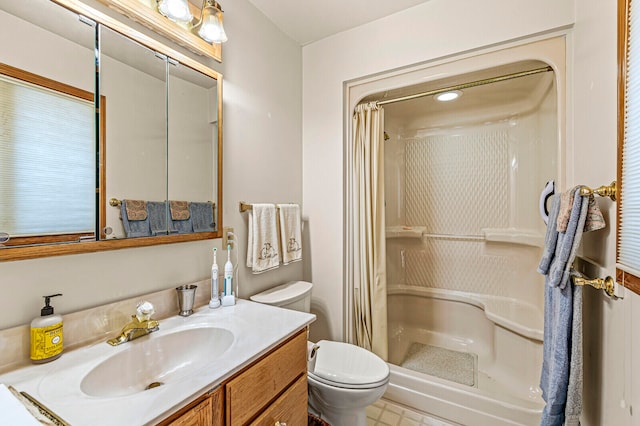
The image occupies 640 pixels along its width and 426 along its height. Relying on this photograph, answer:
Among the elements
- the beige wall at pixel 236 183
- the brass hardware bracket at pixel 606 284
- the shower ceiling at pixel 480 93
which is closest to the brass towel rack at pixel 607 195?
the brass hardware bracket at pixel 606 284

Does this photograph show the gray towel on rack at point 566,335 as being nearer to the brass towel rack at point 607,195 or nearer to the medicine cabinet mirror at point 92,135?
the brass towel rack at point 607,195

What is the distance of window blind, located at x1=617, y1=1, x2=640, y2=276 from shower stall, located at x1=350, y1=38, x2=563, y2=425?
0.93m

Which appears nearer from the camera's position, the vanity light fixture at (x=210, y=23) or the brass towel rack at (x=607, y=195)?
the brass towel rack at (x=607, y=195)

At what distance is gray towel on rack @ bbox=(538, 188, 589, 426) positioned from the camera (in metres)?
0.96

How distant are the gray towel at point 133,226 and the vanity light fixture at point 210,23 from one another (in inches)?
33.0

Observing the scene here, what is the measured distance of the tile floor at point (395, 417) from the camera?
159 cm

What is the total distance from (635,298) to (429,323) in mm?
2005

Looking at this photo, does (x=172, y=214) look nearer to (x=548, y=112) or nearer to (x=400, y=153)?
(x=400, y=153)

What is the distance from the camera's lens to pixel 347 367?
1.42m

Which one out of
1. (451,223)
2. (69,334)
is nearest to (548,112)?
(451,223)

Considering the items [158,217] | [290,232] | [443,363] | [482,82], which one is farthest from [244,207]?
[443,363]

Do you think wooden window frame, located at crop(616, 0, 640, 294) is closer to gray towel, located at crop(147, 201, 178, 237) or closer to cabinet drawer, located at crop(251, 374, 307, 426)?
cabinet drawer, located at crop(251, 374, 307, 426)

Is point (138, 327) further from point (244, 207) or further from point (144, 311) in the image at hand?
point (244, 207)

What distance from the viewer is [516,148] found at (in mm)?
2262
